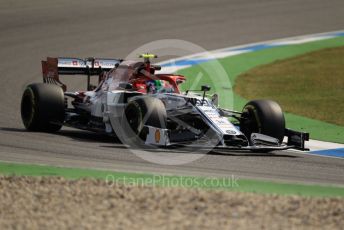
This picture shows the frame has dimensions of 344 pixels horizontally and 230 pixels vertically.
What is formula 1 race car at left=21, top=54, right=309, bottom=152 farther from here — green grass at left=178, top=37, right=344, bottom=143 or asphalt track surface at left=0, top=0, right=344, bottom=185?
green grass at left=178, top=37, right=344, bottom=143

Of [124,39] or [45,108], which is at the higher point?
[124,39]

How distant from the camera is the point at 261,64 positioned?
82.3 feet

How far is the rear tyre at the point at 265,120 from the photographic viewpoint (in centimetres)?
1415

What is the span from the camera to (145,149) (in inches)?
531

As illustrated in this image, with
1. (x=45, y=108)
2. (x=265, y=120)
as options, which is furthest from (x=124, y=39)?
(x=265, y=120)

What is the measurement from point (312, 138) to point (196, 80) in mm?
5955

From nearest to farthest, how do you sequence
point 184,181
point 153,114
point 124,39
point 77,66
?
point 184,181 < point 153,114 < point 77,66 < point 124,39

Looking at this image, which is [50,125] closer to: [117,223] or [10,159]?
[10,159]

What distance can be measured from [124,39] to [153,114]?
13.2 meters

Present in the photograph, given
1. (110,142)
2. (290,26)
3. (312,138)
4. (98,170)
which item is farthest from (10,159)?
(290,26)

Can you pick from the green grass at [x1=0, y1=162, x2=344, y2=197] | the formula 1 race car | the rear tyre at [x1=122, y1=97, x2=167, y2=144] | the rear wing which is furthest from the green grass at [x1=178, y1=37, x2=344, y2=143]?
the green grass at [x1=0, y1=162, x2=344, y2=197]

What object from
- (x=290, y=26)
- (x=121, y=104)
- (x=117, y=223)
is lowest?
(x=117, y=223)

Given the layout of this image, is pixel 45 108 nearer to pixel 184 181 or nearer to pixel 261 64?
pixel 184 181

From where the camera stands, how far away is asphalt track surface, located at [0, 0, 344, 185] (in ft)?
40.7
